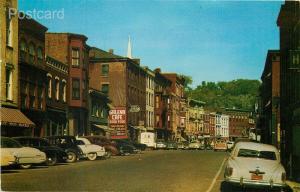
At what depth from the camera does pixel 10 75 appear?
3647 centimetres

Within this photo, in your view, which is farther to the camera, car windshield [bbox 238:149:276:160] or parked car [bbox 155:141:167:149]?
parked car [bbox 155:141:167:149]

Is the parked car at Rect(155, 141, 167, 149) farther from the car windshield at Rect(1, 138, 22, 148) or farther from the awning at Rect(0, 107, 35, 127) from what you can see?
the car windshield at Rect(1, 138, 22, 148)

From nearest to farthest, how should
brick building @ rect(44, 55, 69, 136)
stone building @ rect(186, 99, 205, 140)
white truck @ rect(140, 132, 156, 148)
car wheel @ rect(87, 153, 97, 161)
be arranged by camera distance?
A: car wheel @ rect(87, 153, 97, 161)
brick building @ rect(44, 55, 69, 136)
white truck @ rect(140, 132, 156, 148)
stone building @ rect(186, 99, 205, 140)

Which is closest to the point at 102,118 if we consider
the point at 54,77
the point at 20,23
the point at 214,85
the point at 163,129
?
the point at 54,77

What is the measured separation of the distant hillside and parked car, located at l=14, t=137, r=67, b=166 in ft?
356

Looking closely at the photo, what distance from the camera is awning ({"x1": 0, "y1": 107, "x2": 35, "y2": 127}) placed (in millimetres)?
32838

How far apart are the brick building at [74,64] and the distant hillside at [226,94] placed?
283ft

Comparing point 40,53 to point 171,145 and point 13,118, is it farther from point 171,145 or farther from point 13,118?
point 171,145

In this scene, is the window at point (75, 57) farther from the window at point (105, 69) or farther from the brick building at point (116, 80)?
the window at point (105, 69)

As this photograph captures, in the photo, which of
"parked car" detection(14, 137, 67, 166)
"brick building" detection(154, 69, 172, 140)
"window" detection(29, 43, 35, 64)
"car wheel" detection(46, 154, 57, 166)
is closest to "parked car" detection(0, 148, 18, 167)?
"parked car" detection(14, 137, 67, 166)

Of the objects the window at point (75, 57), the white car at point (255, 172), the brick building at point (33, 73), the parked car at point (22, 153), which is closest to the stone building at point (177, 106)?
the window at point (75, 57)

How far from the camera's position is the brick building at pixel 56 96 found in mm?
45250

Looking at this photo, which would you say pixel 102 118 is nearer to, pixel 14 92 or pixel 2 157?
pixel 14 92

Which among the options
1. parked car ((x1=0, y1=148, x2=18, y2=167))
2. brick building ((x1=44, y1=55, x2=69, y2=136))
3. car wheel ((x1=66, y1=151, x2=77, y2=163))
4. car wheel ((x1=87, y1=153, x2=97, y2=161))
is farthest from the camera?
brick building ((x1=44, y1=55, x2=69, y2=136))
